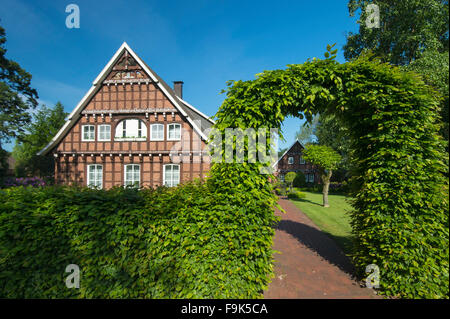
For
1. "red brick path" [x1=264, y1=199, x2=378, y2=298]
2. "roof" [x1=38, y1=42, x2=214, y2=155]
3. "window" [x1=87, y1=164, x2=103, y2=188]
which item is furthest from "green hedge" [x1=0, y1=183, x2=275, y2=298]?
"window" [x1=87, y1=164, x2=103, y2=188]

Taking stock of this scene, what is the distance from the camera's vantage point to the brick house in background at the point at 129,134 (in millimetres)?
13125

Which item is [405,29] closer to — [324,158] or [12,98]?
[324,158]

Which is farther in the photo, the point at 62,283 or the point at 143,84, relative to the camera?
the point at 143,84

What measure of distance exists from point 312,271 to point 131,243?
171 inches

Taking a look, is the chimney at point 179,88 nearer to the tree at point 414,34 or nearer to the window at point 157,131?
the window at point 157,131

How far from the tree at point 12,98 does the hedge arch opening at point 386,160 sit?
90.4 feet

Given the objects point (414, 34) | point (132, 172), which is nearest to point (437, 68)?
point (414, 34)

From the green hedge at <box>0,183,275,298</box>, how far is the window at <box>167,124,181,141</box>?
1003cm

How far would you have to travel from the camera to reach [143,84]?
43.6ft

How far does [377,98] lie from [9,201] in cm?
692

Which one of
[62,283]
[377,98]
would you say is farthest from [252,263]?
[377,98]

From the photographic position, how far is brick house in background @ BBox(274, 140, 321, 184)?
104ft

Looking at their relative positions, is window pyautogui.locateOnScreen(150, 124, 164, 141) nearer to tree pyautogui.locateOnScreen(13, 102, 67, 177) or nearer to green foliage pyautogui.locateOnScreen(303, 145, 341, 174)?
green foliage pyautogui.locateOnScreen(303, 145, 341, 174)
